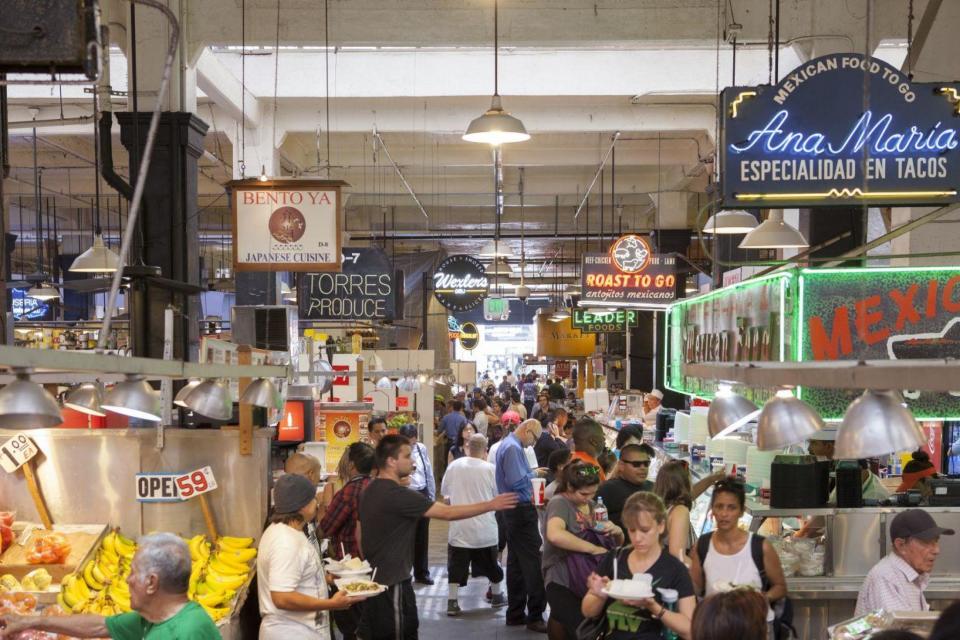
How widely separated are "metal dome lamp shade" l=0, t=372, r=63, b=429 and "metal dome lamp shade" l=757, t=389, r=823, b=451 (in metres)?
2.94

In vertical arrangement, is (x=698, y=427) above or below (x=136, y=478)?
below

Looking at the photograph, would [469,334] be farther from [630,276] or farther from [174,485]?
[174,485]

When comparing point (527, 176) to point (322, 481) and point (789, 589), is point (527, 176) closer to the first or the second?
point (322, 481)

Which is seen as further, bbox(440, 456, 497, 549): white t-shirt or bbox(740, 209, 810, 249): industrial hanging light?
bbox(740, 209, 810, 249): industrial hanging light

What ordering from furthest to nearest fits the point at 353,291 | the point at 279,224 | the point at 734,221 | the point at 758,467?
the point at 353,291 → the point at 734,221 → the point at 279,224 → the point at 758,467

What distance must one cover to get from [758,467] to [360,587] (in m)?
3.61

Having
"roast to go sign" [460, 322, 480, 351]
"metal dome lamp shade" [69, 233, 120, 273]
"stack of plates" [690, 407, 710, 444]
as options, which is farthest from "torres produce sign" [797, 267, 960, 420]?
"roast to go sign" [460, 322, 480, 351]

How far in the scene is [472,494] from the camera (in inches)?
409

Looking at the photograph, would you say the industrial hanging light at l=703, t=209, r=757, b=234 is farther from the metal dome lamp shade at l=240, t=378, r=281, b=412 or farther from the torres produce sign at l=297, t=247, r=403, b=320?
the metal dome lamp shade at l=240, t=378, r=281, b=412

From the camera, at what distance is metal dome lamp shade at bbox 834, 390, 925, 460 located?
13.3ft

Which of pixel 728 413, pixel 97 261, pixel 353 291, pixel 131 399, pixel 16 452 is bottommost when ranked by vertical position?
pixel 16 452

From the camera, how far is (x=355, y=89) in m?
15.2

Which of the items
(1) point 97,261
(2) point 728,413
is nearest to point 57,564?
(2) point 728,413

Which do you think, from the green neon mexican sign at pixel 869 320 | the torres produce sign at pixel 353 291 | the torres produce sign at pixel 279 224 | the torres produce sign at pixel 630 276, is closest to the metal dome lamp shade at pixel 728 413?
the green neon mexican sign at pixel 869 320
